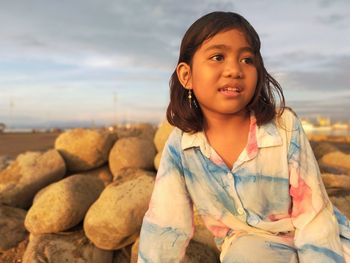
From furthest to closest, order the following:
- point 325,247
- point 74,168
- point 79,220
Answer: point 74,168, point 79,220, point 325,247

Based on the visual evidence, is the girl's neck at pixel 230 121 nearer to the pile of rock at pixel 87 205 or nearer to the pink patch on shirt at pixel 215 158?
the pink patch on shirt at pixel 215 158

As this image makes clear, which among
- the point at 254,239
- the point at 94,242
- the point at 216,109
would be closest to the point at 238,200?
the point at 254,239

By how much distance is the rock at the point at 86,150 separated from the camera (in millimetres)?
5066

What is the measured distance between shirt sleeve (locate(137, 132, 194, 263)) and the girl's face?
0.36m

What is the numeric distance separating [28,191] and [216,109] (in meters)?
3.28

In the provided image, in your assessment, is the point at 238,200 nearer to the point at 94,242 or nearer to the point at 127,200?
the point at 127,200

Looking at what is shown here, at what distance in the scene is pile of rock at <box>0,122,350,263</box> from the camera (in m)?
3.29

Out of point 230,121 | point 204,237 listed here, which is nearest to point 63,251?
point 204,237

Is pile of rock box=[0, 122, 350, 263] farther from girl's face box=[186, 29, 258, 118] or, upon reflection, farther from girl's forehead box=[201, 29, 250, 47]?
girl's forehead box=[201, 29, 250, 47]

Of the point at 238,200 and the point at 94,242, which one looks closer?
the point at 238,200

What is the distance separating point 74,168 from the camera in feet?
16.9

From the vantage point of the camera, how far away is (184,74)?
2025 mm

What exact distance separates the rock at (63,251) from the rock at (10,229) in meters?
0.59

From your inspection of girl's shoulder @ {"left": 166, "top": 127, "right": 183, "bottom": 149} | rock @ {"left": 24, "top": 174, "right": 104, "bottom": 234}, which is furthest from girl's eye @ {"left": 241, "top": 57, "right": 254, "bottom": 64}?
rock @ {"left": 24, "top": 174, "right": 104, "bottom": 234}
